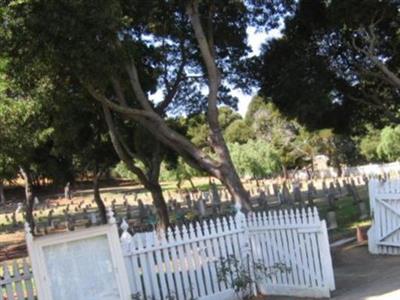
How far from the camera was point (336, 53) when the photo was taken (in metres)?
20.9

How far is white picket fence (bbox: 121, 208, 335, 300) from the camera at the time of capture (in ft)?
30.5

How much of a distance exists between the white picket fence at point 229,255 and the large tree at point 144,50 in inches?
171

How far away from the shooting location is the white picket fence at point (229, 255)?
9.30 meters

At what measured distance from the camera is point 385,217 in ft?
41.7

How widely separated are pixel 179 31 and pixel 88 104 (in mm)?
3975

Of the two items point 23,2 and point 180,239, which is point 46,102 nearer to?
point 23,2

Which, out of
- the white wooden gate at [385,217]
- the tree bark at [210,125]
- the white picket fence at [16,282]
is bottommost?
the white wooden gate at [385,217]

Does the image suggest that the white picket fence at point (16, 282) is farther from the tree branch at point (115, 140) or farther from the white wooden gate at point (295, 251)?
the tree branch at point (115, 140)

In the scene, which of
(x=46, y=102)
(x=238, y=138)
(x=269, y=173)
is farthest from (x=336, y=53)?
(x=238, y=138)

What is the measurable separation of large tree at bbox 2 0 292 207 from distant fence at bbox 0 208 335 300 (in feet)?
14.4

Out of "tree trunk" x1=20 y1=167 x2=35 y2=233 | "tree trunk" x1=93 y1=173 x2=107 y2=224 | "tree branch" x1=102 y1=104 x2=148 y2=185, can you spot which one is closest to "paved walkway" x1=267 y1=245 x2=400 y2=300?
"tree branch" x1=102 y1=104 x2=148 y2=185

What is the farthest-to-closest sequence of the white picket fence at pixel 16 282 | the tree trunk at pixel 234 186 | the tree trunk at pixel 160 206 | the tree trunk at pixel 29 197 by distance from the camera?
the tree trunk at pixel 29 197, the tree trunk at pixel 160 206, the tree trunk at pixel 234 186, the white picket fence at pixel 16 282

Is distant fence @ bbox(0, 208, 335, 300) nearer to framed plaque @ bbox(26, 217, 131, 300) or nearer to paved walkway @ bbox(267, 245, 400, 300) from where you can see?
paved walkway @ bbox(267, 245, 400, 300)

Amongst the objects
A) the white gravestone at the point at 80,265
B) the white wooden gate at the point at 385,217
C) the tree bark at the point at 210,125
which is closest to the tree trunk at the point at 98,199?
the tree bark at the point at 210,125
